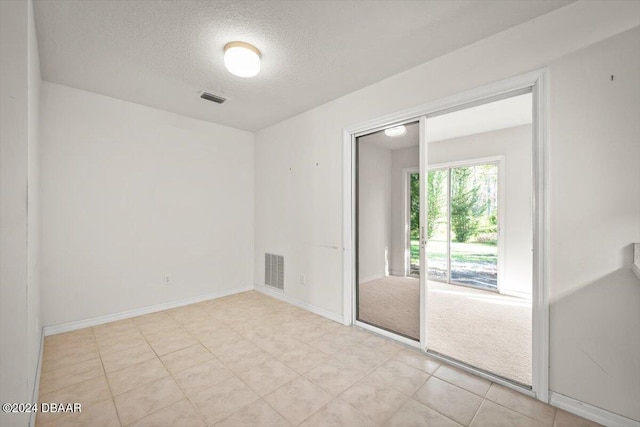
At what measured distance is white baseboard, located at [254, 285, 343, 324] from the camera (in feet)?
10.6

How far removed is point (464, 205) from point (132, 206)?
5324 millimetres

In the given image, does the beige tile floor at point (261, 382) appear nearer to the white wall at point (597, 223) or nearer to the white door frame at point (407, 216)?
the white wall at point (597, 223)

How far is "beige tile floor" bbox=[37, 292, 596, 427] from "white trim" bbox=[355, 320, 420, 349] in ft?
0.25

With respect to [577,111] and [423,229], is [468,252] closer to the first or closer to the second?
[423,229]

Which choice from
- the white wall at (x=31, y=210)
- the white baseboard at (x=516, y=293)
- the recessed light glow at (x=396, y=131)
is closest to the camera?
the white wall at (x=31, y=210)

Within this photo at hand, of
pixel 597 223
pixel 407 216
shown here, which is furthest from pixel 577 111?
pixel 407 216

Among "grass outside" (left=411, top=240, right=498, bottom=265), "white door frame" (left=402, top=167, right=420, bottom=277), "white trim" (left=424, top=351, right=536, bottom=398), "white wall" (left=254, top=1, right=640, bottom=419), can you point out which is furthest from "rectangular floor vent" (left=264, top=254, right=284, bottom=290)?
"grass outside" (left=411, top=240, right=498, bottom=265)

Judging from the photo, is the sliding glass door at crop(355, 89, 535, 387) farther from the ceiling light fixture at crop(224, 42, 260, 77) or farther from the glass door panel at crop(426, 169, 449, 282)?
the ceiling light fixture at crop(224, 42, 260, 77)

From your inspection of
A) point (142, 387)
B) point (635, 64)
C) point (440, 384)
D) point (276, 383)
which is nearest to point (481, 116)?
point (635, 64)

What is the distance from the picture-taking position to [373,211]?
334 cm

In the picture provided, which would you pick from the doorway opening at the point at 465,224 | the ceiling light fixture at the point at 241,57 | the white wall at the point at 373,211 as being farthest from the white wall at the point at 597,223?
the doorway opening at the point at 465,224

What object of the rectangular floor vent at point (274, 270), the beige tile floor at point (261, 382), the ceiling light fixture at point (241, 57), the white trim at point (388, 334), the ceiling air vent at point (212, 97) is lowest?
the beige tile floor at point (261, 382)

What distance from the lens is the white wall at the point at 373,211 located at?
3203 millimetres

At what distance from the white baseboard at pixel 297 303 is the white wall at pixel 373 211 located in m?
0.54
